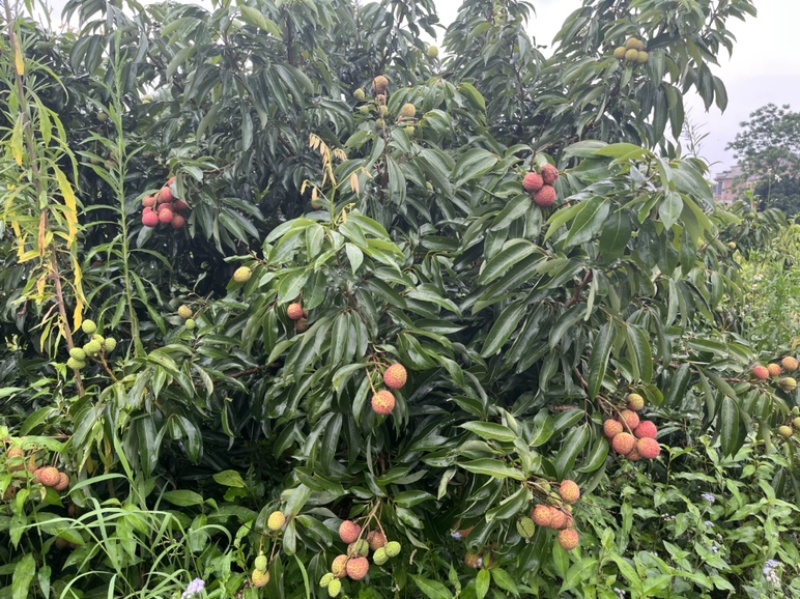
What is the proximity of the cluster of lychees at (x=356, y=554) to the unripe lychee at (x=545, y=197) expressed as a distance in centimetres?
90

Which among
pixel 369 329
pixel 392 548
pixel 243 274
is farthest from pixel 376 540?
pixel 243 274

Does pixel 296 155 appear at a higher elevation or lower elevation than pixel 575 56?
lower

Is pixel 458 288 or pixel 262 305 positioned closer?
pixel 262 305

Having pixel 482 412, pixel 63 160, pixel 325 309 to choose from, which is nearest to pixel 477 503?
pixel 482 412

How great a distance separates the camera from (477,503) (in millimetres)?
1216

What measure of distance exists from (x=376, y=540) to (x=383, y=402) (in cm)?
38

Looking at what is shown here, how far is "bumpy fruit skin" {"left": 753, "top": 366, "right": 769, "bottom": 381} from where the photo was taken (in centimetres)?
141

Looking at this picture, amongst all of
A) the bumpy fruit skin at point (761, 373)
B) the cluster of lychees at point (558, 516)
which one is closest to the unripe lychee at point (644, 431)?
the cluster of lychees at point (558, 516)

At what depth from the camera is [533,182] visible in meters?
1.33

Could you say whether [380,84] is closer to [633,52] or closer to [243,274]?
[633,52]

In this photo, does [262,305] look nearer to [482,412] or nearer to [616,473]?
[482,412]

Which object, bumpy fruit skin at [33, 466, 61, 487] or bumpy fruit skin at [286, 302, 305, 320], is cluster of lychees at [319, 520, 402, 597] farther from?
bumpy fruit skin at [33, 466, 61, 487]

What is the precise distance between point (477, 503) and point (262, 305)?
0.70 m

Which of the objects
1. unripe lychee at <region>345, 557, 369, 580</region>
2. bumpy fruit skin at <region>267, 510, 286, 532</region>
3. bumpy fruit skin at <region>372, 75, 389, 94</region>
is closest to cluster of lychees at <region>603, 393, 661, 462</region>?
unripe lychee at <region>345, 557, 369, 580</region>
